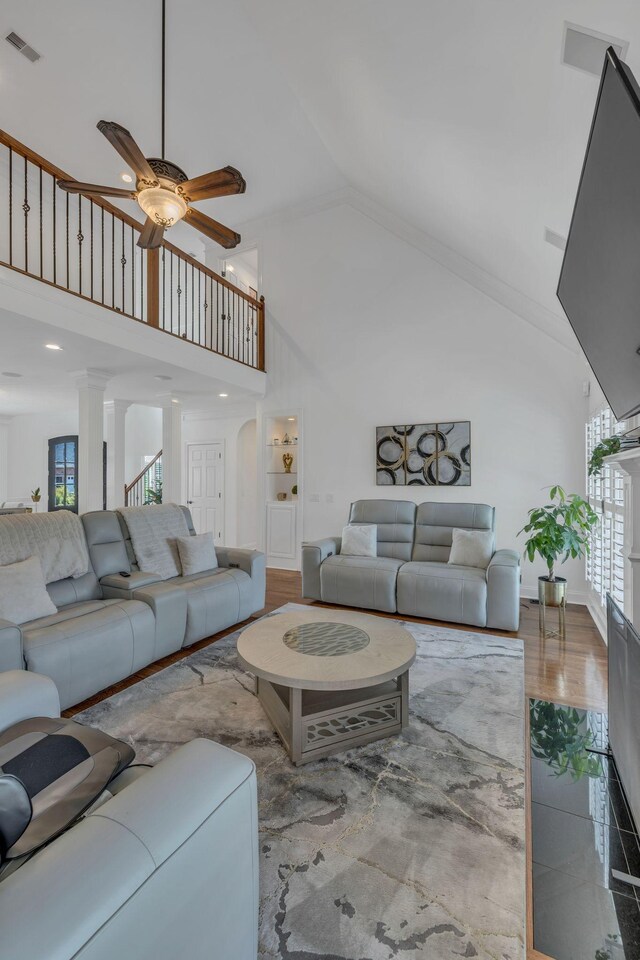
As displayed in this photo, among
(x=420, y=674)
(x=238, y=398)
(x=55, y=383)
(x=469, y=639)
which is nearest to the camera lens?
(x=420, y=674)

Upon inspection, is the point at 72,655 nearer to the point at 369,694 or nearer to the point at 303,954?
the point at 369,694

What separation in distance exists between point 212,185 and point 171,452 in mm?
3691

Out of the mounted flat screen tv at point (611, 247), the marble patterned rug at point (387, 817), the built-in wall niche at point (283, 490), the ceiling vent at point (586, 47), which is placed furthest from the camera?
the built-in wall niche at point (283, 490)

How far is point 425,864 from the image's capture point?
55.1 inches

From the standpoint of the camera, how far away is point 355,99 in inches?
132

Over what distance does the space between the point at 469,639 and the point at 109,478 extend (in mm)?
6559

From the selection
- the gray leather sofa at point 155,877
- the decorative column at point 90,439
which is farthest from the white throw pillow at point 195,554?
the gray leather sofa at point 155,877

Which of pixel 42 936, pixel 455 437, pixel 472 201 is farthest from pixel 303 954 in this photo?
pixel 455 437

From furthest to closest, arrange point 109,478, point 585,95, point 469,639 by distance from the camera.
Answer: point 109,478 < point 469,639 < point 585,95

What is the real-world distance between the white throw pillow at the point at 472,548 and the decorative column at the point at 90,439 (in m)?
3.77

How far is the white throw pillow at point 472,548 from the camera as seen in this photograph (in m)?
3.97

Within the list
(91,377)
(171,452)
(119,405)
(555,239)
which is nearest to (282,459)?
(171,452)

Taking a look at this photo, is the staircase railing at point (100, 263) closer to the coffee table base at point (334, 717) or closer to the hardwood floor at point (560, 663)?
the hardwood floor at point (560, 663)

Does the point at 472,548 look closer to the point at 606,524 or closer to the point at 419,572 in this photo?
the point at 419,572
